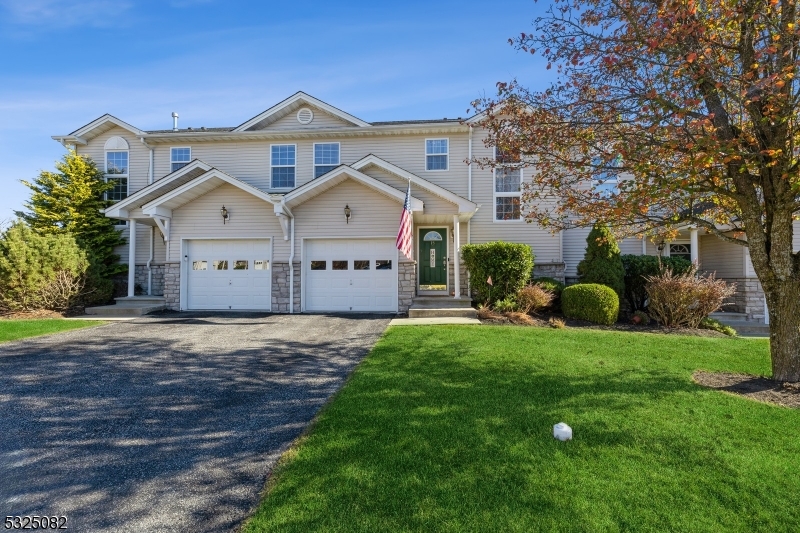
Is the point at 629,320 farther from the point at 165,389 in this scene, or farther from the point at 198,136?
the point at 198,136

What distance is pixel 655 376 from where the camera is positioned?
5594 millimetres

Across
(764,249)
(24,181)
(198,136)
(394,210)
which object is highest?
(198,136)

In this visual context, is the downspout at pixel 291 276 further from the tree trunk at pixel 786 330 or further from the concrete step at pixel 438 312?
the tree trunk at pixel 786 330

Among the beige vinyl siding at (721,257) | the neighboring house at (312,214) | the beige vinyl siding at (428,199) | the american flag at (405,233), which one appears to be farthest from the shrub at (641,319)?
the american flag at (405,233)

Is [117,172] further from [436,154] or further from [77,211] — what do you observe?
[436,154]

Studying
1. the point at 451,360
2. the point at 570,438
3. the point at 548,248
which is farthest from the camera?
the point at 548,248

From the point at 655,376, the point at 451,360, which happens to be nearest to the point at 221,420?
the point at 451,360

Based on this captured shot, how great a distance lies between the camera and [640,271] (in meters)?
12.4

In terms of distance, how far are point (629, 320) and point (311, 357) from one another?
9078 mm

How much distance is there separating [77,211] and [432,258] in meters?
13.6

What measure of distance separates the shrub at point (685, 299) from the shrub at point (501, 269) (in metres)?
3.41

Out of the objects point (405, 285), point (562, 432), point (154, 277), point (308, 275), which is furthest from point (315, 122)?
point (562, 432)

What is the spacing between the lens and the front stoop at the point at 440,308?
11.2 m

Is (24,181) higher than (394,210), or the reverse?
(24,181)
